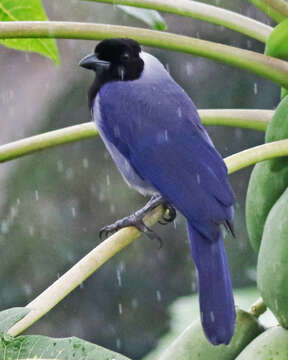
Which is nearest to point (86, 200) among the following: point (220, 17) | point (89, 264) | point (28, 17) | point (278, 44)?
point (28, 17)

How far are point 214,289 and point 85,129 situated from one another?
0.33 meters

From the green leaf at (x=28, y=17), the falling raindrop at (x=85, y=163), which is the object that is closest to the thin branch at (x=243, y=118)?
the green leaf at (x=28, y=17)

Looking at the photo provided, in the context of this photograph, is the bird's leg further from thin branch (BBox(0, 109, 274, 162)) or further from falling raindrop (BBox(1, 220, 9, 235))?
falling raindrop (BBox(1, 220, 9, 235))

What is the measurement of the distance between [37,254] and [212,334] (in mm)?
2191

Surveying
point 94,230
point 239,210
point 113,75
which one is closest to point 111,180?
point 94,230

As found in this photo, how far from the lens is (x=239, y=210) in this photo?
3.03 m

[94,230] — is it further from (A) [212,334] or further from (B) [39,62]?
(A) [212,334]

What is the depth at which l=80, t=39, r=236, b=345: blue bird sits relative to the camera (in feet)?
4.49

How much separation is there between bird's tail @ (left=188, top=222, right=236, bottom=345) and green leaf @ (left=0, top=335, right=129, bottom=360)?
0.81 feet

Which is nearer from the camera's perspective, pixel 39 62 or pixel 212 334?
pixel 212 334

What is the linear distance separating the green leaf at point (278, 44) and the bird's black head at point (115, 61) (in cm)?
37

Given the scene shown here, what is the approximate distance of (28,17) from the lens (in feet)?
5.97

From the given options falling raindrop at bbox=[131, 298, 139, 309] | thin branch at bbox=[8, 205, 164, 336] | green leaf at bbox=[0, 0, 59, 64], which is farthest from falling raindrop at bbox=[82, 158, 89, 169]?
thin branch at bbox=[8, 205, 164, 336]

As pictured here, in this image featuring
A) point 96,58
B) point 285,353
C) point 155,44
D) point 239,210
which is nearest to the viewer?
point 285,353
